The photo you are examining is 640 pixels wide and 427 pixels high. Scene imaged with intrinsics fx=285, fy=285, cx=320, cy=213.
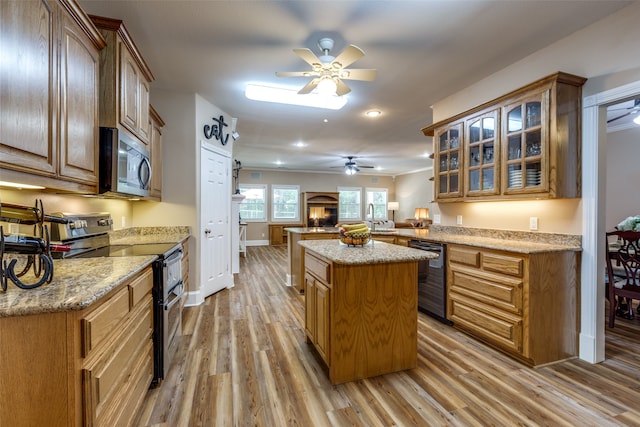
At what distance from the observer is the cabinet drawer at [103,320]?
1.05m

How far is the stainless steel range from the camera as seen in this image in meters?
1.89

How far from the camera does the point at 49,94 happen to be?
1.34 metres

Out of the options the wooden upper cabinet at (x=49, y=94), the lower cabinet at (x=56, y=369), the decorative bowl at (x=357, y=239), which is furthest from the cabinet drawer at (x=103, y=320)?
the decorative bowl at (x=357, y=239)

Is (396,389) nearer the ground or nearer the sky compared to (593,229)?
nearer the ground

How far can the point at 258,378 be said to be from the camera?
80.7 inches

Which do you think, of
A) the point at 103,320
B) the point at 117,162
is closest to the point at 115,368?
the point at 103,320

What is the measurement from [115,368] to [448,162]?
352cm

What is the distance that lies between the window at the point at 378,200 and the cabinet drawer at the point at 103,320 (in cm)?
981

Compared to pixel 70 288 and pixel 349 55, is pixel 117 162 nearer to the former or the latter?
pixel 70 288

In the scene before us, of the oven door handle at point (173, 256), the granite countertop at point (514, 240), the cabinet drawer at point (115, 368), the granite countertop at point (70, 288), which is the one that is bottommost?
the cabinet drawer at point (115, 368)

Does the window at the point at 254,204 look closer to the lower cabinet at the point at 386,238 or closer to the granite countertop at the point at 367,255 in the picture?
the lower cabinet at the point at 386,238

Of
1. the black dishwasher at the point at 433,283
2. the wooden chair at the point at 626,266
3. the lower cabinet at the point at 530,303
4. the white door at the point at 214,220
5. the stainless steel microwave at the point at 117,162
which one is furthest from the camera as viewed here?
the white door at the point at 214,220

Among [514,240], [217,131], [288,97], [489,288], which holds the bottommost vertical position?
[489,288]

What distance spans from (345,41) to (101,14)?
1.88 meters
